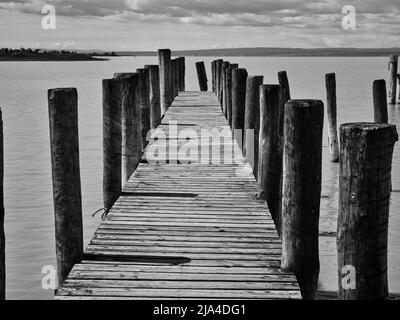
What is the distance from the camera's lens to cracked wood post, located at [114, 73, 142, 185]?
7.14 m

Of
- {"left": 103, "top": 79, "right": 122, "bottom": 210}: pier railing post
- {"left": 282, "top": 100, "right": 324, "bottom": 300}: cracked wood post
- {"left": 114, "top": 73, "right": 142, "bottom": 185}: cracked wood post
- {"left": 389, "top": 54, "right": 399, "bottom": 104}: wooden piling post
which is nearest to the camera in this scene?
{"left": 282, "top": 100, "right": 324, "bottom": 300}: cracked wood post

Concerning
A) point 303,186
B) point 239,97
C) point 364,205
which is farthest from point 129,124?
point 364,205

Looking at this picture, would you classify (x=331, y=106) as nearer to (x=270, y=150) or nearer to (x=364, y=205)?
(x=270, y=150)

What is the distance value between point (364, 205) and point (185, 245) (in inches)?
86.7

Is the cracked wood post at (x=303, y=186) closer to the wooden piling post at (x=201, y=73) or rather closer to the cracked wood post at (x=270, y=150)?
the cracked wood post at (x=270, y=150)

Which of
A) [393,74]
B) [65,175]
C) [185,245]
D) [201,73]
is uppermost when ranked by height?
[201,73]

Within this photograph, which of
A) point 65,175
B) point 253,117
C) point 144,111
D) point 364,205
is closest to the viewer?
point 364,205

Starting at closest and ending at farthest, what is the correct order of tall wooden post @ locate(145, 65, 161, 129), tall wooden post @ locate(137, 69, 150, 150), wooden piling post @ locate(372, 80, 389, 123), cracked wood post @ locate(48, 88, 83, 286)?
cracked wood post @ locate(48, 88, 83, 286) < tall wooden post @ locate(137, 69, 150, 150) < wooden piling post @ locate(372, 80, 389, 123) < tall wooden post @ locate(145, 65, 161, 129)

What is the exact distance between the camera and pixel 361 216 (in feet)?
10.4

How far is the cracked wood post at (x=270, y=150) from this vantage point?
6.17 metres

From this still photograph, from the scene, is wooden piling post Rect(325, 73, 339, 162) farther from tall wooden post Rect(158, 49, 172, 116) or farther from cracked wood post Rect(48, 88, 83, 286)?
cracked wood post Rect(48, 88, 83, 286)

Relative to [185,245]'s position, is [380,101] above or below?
above

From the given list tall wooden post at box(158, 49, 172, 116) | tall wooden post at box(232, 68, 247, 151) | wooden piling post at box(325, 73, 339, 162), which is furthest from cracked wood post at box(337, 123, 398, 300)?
tall wooden post at box(158, 49, 172, 116)

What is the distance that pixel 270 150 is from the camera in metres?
6.24
